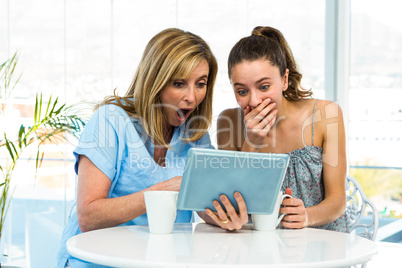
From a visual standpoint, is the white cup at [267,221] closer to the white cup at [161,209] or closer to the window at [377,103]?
the white cup at [161,209]

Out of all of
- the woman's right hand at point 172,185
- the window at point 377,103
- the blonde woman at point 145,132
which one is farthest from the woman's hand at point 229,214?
the window at point 377,103

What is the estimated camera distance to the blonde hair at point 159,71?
1532mm

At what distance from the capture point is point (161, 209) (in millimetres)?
1167

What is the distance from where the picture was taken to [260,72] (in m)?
1.63

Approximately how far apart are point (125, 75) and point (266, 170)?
2277mm

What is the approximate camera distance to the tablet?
3.45 ft

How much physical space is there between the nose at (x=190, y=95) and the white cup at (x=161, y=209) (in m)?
0.47

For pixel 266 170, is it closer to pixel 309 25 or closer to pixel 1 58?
pixel 309 25

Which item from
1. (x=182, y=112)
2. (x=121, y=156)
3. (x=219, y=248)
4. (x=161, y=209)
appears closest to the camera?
(x=219, y=248)

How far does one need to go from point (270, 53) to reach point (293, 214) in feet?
2.06

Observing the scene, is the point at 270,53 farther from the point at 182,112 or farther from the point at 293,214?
the point at 293,214

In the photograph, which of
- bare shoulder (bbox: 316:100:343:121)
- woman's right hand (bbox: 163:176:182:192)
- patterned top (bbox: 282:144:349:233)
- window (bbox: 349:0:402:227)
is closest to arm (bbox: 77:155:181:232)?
woman's right hand (bbox: 163:176:182:192)

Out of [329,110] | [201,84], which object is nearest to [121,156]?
[201,84]

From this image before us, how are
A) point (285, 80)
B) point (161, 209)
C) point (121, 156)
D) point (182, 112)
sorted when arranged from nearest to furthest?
point (161, 209)
point (121, 156)
point (182, 112)
point (285, 80)
